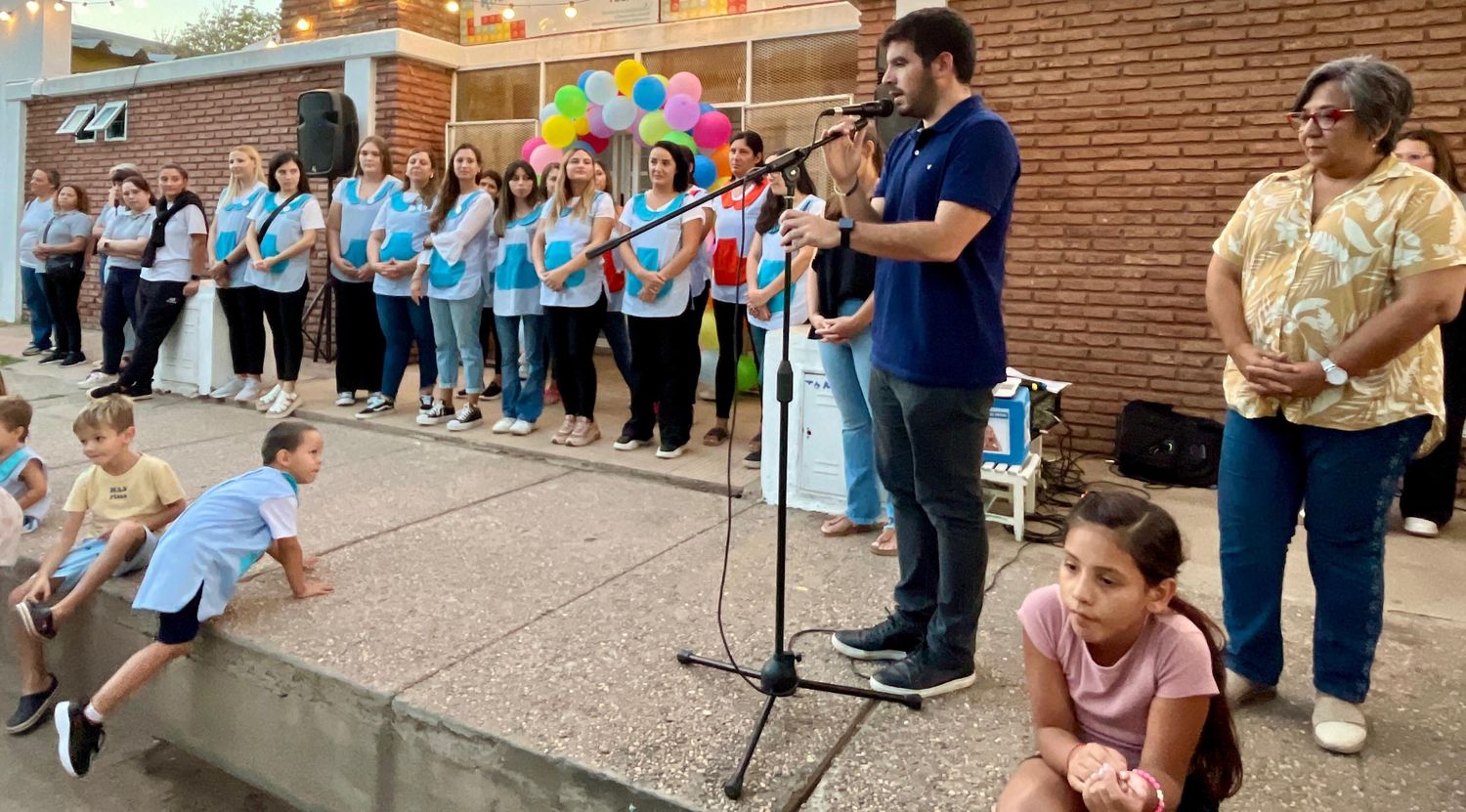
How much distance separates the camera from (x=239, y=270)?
21.9 feet

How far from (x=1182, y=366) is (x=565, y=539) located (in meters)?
3.51

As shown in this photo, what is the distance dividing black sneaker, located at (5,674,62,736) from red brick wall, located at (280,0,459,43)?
708 cm

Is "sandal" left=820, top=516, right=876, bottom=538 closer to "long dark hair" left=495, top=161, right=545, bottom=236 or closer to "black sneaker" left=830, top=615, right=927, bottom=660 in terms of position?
"black sneaker" left=830, top=615, right=927, bottom=660

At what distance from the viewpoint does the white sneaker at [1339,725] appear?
94.7 inches

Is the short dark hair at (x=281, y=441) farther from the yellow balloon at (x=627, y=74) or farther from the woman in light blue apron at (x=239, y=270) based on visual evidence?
the yellow balloon at (x=627, y=74)

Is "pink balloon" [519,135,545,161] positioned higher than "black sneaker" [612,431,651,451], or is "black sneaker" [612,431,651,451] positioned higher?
"pink balloon" [519,135,545,161]

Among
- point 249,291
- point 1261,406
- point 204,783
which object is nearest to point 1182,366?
point 1261,406

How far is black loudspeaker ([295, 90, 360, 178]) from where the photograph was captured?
8.48 meters

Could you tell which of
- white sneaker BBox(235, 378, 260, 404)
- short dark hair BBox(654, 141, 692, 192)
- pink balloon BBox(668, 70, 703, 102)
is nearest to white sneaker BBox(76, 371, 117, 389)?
white sneaker BBox(235, 378, 260, 404)

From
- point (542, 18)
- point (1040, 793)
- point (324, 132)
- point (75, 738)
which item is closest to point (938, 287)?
point (1040, 793)

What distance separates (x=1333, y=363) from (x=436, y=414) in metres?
5.05

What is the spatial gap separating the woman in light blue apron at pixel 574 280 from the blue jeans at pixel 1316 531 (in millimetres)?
3647

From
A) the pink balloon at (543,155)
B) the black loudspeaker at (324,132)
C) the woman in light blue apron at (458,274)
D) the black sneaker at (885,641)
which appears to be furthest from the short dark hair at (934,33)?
the black loudspeaker at (324,132)

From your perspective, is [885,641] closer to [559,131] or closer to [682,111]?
[682,111]
